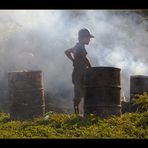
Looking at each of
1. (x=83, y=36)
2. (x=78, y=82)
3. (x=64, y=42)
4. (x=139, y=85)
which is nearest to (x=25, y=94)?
(x=78, y=82)

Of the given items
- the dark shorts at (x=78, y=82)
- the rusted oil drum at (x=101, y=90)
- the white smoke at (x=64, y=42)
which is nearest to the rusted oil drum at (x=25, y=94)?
the dark shorts at (x=78, y=82)

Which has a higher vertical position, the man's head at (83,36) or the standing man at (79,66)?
the man's head at (83,36)

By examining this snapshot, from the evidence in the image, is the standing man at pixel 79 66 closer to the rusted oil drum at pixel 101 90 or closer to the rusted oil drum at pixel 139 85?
the rusted oil drum at pixel 101 90

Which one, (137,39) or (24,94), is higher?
(137,39)

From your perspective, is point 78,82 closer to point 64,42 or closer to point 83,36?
point 83,36

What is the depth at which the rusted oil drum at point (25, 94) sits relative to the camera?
11.9m

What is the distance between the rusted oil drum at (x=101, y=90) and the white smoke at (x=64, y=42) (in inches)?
242

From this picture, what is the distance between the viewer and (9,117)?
12414 mm

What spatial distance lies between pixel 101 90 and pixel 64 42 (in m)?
11.2

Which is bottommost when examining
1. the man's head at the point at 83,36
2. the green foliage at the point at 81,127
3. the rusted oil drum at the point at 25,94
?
the green foliage at the point at 81,127

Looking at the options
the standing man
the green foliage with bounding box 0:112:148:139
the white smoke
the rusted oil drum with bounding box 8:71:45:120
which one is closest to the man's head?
the standing man
